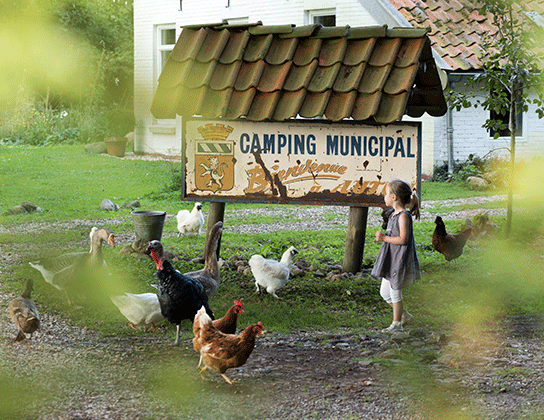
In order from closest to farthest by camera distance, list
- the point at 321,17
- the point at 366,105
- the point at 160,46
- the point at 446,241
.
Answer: the point at 366,105
the point at 446,241
the point at 321,17
the point at 160,46

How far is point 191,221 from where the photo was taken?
9.78 m

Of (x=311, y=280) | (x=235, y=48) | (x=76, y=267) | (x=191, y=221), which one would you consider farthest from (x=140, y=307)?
(x=191, y=221)

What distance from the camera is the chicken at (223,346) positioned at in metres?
4.21

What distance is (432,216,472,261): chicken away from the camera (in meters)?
7.66

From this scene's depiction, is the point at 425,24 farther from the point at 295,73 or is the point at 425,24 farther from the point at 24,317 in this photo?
the point at 24,317

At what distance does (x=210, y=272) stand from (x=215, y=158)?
137cm

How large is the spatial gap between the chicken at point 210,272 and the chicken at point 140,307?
0.44 m

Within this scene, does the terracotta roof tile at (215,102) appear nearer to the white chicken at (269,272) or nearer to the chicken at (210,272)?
the chicken at (210,272)

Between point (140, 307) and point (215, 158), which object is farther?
point (215, 158)

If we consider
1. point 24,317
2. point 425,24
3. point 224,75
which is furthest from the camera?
point 425,24

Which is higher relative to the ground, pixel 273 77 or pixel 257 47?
pixel 257 47

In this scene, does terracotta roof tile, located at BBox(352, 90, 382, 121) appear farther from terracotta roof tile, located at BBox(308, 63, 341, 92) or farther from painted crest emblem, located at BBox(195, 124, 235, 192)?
painted crest emblem, located at BBox(195, 124, 235, 192)

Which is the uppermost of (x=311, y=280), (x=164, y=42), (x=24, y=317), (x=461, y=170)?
(x=164, y=42)

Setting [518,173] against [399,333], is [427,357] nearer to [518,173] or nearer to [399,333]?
[399,333]
